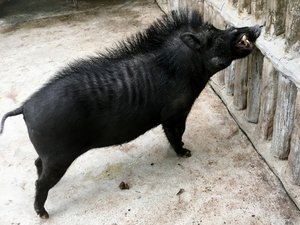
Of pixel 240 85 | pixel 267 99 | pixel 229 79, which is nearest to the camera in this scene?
pixel 267 99

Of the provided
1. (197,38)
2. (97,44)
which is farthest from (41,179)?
(97,44)

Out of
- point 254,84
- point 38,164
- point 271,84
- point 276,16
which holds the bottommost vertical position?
point 38,164

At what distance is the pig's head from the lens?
9.78ft

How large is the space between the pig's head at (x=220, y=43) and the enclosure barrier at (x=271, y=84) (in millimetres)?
134

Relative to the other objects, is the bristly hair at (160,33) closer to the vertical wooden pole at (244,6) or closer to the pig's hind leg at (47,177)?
the vertical wooden pole at (244,6)

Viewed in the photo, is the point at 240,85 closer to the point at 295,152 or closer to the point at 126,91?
the point at 295,152

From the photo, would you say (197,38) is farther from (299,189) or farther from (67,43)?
Result: (67,43)

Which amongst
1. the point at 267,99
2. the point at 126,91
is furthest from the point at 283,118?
the point at 126,91

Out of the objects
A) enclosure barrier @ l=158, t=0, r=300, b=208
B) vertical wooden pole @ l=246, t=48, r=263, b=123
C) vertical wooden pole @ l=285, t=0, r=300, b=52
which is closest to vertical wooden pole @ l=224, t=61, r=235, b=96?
enclosure barrier @ l=158, t=0, r=300, b=208

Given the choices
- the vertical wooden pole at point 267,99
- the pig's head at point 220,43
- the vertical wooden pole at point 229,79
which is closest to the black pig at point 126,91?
the pig's head at point 220,43

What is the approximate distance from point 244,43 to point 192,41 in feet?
1.14

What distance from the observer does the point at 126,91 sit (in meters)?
2.90

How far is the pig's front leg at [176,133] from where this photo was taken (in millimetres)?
3217

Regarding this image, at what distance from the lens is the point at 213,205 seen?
9.93 ft
